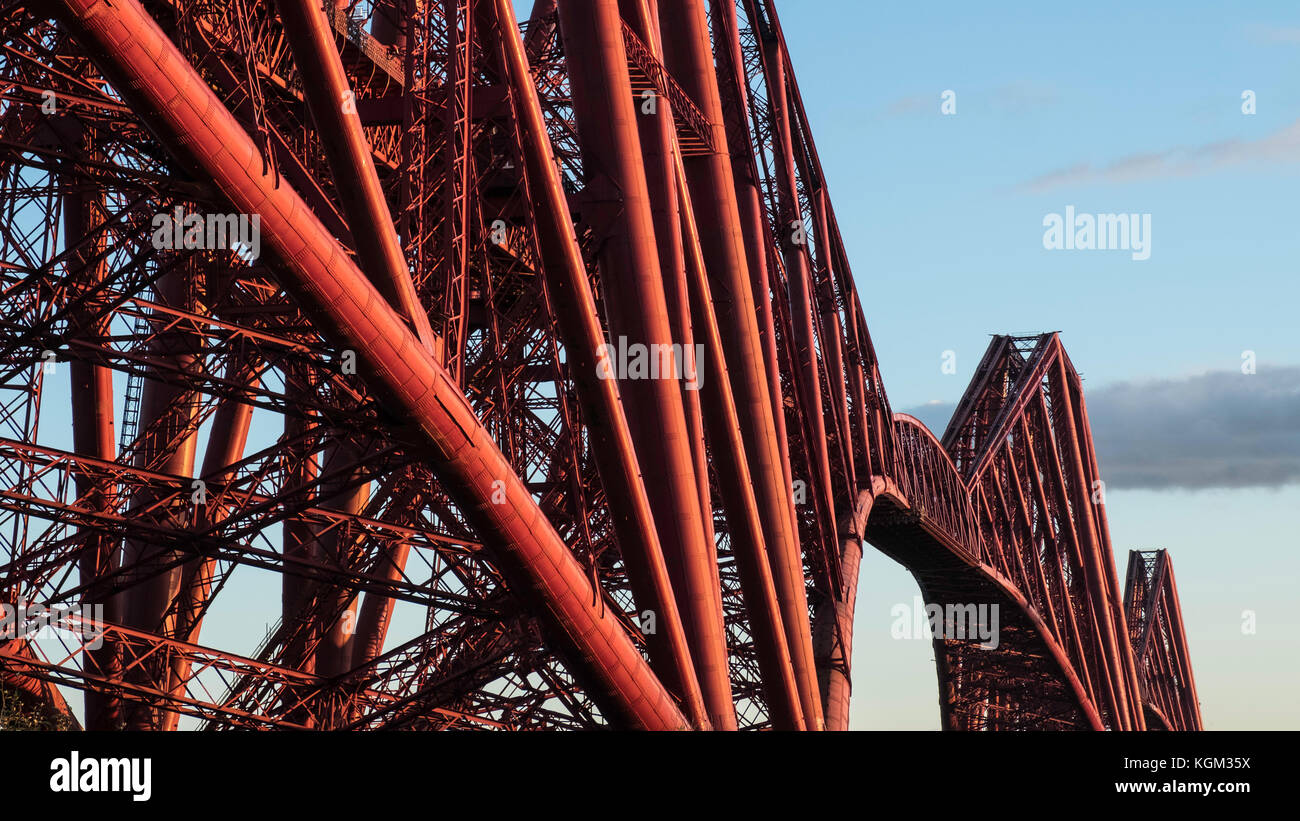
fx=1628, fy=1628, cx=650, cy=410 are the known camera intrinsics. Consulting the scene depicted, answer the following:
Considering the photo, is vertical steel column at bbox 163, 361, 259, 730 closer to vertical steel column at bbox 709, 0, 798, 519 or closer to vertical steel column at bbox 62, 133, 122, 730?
vertical steel column at bbox 62, 133, 122, 730

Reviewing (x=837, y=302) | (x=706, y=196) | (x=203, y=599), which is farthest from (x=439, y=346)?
(x=837, y=302)

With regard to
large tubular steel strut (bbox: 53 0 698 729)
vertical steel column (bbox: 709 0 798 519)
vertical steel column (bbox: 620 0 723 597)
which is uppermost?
vertical steel column (bbox: 709 0 798 519)

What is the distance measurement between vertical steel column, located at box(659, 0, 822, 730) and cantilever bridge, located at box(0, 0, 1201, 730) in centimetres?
6

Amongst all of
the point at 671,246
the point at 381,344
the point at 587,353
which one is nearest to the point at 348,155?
the point at 381,344

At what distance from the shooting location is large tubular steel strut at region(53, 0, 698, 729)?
1293cm

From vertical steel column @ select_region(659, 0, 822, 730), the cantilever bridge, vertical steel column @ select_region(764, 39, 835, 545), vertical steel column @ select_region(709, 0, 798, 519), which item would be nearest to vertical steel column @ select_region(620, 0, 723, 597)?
the cantilever bridge

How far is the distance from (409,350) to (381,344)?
1.54ft

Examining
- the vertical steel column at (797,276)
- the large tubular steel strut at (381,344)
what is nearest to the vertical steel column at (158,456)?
the large tubular steel strut at (381,344)

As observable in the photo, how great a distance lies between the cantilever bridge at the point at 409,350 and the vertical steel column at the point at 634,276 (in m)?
0.05

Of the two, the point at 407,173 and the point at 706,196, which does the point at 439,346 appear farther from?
the point at 706,196

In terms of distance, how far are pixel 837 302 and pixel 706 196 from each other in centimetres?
2005

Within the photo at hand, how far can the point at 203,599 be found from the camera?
98.2 feet

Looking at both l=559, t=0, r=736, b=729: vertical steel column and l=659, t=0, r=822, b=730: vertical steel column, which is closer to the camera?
l=559, t=0, r=736, b=729: vertical steel column

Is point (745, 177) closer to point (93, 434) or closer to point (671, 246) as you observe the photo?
point (671, 246)
